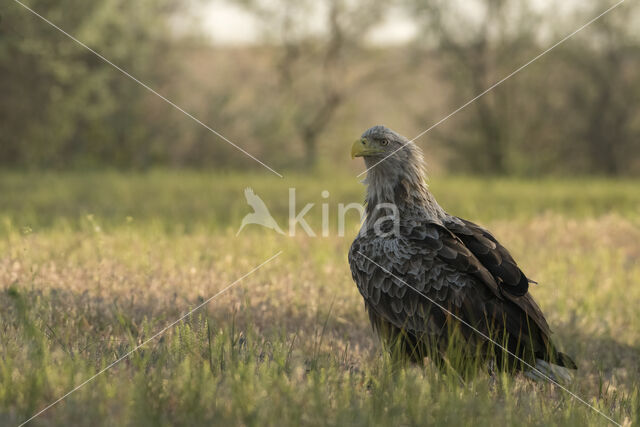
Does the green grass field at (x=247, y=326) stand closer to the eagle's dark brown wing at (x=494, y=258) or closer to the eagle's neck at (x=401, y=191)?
the eagle's dark brown wing at (x=494, y=258)

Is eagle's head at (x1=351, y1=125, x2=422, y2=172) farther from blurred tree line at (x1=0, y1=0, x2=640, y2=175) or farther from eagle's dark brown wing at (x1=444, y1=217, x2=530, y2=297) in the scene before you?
blurred tree line at (x1=0, y1=0, x2=640, y2=175)

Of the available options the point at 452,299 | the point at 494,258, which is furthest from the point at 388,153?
the point at 452,299

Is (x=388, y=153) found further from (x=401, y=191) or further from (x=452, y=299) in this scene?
(x=452, y=299)

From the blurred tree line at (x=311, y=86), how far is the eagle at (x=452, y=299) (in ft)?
49.8

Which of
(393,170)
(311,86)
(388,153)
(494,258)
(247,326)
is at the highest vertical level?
(311,86)

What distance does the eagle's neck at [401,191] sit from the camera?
197 inches

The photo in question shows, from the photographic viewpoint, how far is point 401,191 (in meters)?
5.05

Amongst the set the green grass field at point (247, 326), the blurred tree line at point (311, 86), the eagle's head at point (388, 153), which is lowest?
the green grass field at point (247, 326)

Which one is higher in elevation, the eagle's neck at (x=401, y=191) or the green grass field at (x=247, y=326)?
the eagle's neck at (x=401, y=191)

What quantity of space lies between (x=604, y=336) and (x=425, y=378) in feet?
9.07

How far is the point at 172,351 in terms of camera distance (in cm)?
408

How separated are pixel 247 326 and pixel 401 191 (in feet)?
5.08

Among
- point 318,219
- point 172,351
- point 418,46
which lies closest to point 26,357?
point 172,351

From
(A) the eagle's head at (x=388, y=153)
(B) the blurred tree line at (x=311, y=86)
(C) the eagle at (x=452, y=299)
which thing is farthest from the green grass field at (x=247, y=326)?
(B) the blurred tree line at (x=311, y=86)
